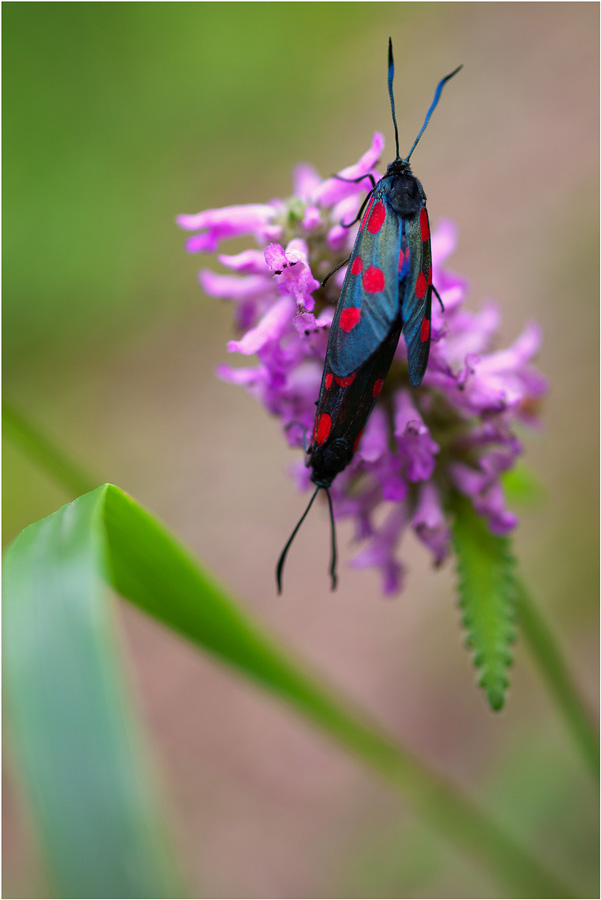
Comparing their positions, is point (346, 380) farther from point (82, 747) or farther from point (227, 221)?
point (82, 747)

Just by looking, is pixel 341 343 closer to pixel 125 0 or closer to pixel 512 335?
pixel 512 335

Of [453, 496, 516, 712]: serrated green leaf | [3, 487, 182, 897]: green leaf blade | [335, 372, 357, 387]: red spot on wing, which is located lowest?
[3, 487, 182, 897]: green leaf blade

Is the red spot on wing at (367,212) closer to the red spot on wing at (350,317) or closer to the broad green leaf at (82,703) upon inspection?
the red spot on wing at (350,317)

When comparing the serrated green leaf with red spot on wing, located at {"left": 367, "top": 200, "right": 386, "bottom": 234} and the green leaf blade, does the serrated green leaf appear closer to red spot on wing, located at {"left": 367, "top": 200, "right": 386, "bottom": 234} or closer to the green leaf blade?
red spot on wing, located at {"left": 367, "top": 200, "right": 386, "bottom": 234}

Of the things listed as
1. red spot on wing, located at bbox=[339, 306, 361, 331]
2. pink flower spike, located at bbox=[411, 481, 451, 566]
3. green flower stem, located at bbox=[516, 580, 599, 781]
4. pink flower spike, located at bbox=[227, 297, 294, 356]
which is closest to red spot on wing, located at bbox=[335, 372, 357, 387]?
red spot on wing, located at bbox=[339, 306, 361, 331]

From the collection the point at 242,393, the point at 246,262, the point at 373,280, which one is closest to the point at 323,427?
the point at 373,280

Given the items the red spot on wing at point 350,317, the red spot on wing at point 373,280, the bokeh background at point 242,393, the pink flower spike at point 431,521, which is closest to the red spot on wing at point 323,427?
the red spot on wing at point 350,317
